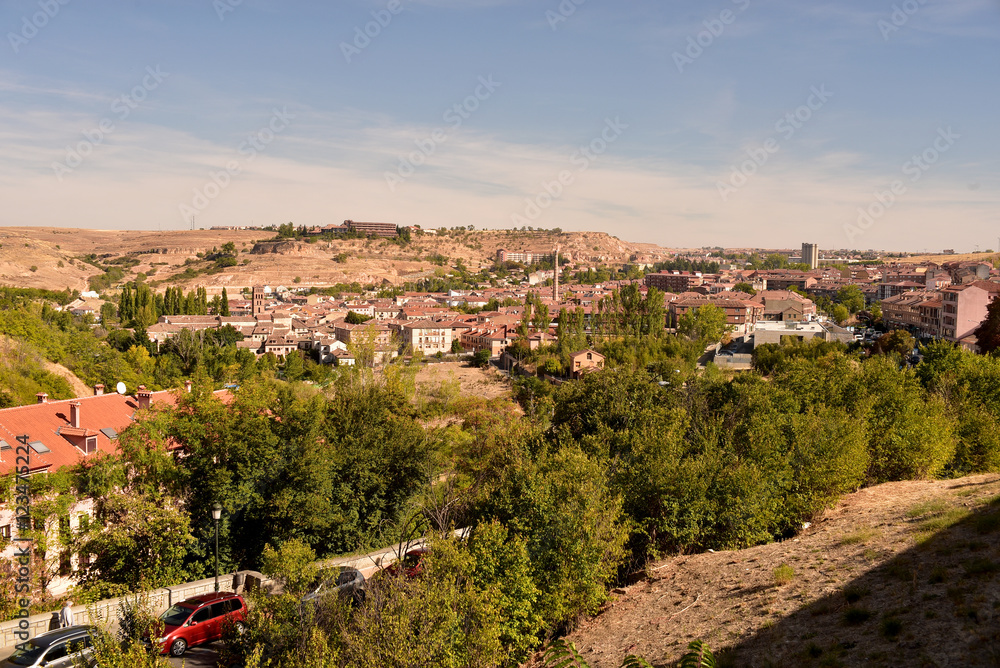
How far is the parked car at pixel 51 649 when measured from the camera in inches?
368

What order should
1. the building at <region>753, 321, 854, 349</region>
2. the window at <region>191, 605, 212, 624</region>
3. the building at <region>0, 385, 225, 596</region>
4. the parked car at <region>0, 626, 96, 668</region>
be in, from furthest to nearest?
the building at <region>753, 321, 854, 349</region>
the building at <region>0, 385, 225, 596</region>
the window at <region>191, 605, 212, 624</region>
the parked car at <region>0, 626, 96, 668</region>

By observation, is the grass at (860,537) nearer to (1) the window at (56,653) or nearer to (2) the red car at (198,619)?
(2) the red car at (198,619)

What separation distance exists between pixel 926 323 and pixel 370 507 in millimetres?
60820

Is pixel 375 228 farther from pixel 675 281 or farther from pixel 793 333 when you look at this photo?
pixel 793 333

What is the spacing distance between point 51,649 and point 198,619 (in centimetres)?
207

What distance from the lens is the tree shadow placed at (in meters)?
8.06

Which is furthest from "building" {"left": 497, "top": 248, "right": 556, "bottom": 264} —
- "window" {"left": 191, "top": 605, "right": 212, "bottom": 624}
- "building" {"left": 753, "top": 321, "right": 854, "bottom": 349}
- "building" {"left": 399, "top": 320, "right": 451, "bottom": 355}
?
"window" {"left": 191, "top": 605, "right": 212, "bottom": 624}

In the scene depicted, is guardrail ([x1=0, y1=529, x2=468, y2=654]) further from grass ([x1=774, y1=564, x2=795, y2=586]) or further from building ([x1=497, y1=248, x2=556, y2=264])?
building ([x1=497, y1=248, x2=556, y2=264])

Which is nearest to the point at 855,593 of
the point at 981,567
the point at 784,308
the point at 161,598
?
the point at 981,567

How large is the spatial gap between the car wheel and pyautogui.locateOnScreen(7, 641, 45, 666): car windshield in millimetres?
1695

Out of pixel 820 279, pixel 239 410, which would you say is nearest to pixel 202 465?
pixel 239 410

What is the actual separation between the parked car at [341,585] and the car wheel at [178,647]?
6.65ft

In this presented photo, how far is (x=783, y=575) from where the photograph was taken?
11266 millimetres

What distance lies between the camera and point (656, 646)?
1012 cm
